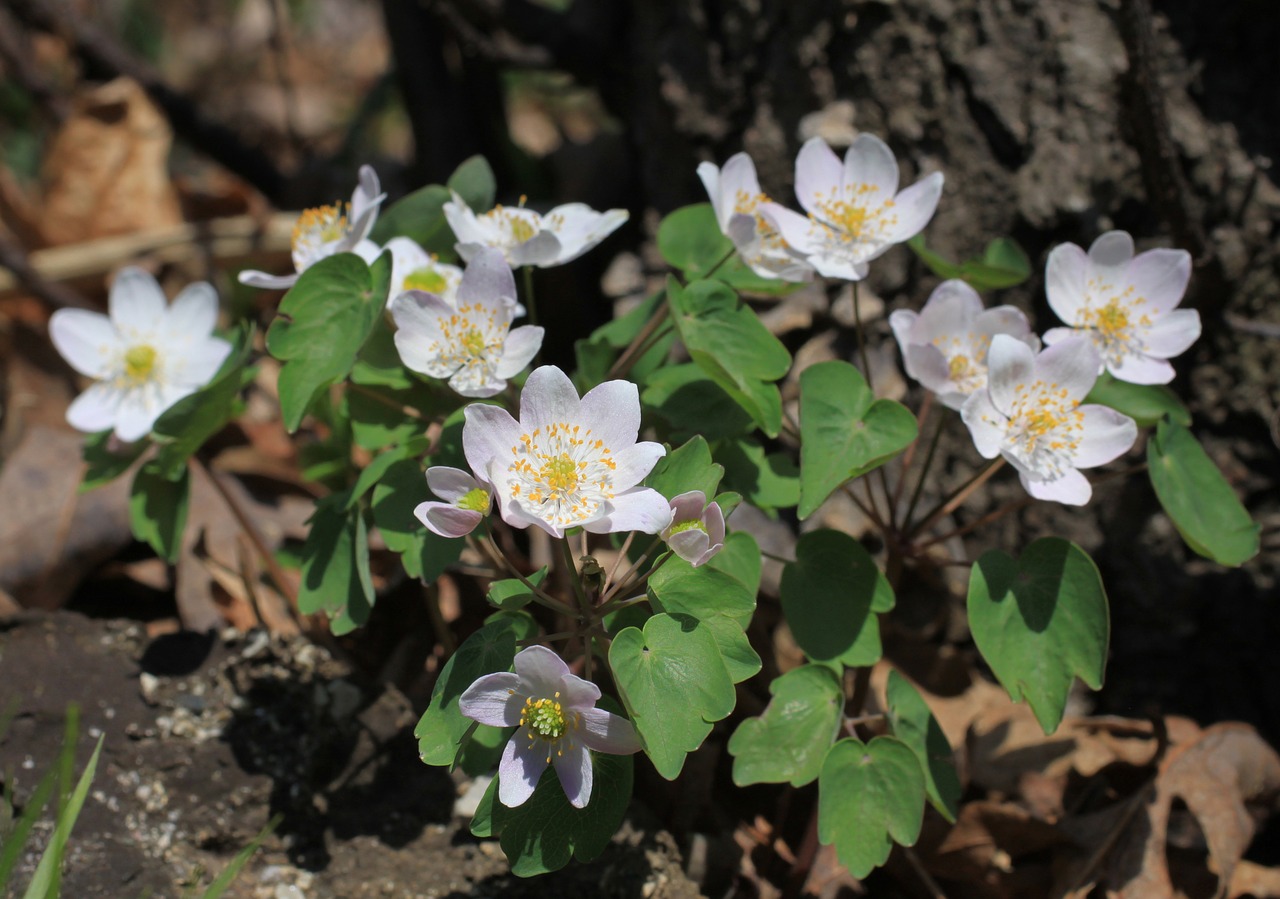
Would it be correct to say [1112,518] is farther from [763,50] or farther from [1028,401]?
[763,50]

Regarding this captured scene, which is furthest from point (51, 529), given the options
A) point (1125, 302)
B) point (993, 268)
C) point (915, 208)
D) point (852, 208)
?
point (1125, 302)

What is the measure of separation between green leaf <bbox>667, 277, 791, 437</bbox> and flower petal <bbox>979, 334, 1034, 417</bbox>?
35cm

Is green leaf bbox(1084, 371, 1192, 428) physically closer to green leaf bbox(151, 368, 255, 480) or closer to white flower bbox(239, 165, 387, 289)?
white flower bbox(239, 165, 387, 289)

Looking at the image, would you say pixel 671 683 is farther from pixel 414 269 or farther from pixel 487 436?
pixel 414 269

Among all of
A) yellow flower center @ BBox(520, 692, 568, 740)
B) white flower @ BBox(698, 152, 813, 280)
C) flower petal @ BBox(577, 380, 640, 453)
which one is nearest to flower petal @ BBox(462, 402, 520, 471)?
flower petal @ BBox(577, 380, 640, 453)

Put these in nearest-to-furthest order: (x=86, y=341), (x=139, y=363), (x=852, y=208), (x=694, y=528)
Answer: (x=694, y=528)
(x=852, y=208)
(x=139, y=363)
(x=86, y=341)

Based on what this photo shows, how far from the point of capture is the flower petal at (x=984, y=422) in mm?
1698

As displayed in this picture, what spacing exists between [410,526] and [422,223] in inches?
28.2

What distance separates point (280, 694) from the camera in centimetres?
223

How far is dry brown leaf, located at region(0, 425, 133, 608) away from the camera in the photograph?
8.70 feet

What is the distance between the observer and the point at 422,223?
213 centimetres

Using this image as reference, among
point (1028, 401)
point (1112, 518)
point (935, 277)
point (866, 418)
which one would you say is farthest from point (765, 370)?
point (1112, 518)

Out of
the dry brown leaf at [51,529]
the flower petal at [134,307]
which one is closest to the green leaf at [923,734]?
the flower petal at [134,307]

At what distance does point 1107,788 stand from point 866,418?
1.24 m
